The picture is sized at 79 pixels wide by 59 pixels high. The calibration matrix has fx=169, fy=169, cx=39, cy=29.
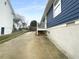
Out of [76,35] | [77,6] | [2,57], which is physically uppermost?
[77,6]

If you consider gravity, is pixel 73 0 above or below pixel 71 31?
above

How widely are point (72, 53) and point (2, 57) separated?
3.18 metres

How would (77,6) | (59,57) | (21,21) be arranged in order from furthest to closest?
(21,21) → (59,57) → (77,6)

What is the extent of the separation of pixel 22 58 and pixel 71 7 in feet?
9.96

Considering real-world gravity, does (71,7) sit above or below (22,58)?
above

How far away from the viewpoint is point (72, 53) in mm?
6410

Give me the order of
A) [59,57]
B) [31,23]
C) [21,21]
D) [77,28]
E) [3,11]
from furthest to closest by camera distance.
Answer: [31,23]
[21,21]
[3,11]
[59,57]
[77,28]

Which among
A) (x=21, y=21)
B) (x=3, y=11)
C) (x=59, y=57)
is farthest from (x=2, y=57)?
(x=21, y=21)

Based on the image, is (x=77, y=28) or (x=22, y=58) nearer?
(x=77, y=28)

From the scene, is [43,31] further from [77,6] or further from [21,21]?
[21,21]

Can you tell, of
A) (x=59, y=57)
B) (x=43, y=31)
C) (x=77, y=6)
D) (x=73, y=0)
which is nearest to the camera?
(x=77, y=6)

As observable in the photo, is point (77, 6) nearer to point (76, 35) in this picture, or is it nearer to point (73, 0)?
point (73, 0)

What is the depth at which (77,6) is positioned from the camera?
20.8 ft

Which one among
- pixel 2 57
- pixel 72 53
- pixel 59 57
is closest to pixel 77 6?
pixel 72 53
